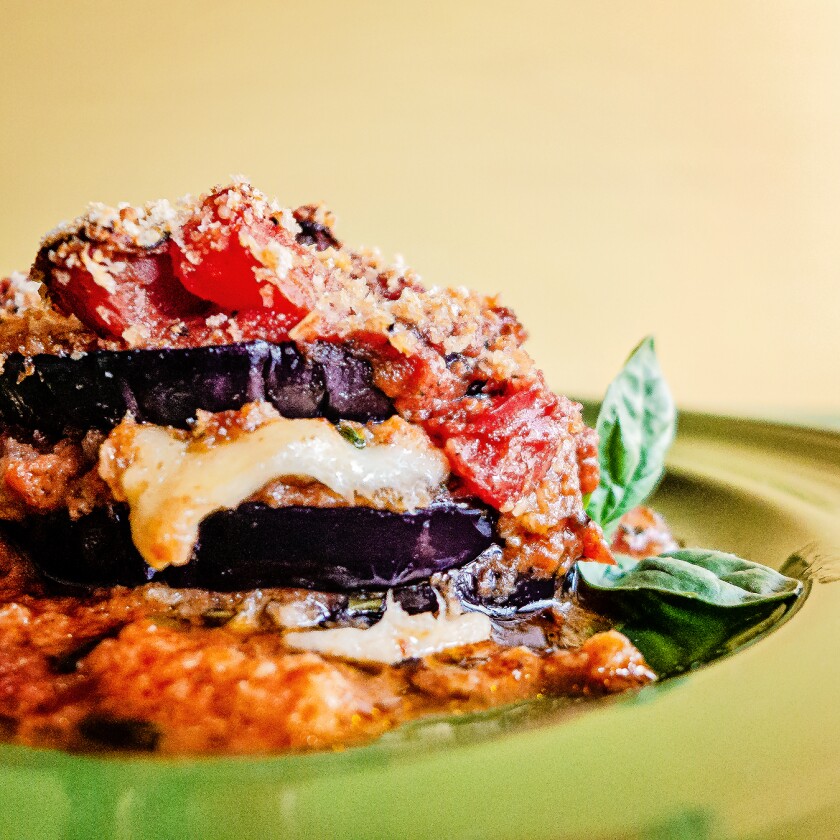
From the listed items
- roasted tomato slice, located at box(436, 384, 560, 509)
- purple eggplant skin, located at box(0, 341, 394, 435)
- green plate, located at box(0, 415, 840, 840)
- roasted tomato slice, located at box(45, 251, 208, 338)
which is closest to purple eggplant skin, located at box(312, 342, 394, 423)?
purple eggplant skin, located at box(0, 341, 394, 435)

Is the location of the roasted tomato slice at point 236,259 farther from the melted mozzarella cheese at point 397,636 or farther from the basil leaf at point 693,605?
the basil leaf at point 693,605

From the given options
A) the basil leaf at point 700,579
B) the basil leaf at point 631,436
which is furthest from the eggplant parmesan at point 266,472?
the basil leaf at point 631,436

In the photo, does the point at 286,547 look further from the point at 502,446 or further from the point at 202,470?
the point at 502,446

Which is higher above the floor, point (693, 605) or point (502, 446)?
point (502, 446)

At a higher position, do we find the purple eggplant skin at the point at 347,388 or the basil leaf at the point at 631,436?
the purple eggplant skin at the point at 347,388

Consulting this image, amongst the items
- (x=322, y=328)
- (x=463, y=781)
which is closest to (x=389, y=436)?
(x=322, y=328)

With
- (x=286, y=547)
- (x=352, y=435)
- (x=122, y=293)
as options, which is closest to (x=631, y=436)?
(x=352, y=435)

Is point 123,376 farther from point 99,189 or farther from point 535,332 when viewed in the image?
point 535,332
